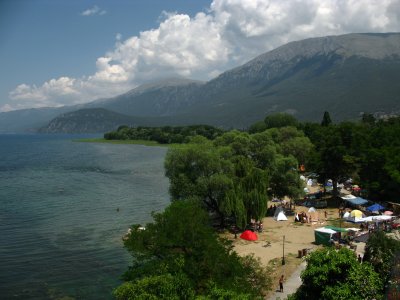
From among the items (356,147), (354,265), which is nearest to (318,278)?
(354,265)

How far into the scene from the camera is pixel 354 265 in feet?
54.7

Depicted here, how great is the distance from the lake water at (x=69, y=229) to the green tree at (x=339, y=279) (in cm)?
1438

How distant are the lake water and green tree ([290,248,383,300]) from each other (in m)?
14.4

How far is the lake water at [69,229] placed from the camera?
93.5ft

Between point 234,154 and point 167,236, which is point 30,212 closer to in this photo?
point 234,154

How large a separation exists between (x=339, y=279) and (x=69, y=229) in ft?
105

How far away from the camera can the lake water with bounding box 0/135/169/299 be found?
93.5 ft

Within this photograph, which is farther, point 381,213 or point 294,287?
point 381,213

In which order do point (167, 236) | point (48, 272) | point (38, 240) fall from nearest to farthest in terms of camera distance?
1. point (167, 236)
2. point (48, 272)
3. point (38, 240)

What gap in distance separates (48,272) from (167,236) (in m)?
13.7

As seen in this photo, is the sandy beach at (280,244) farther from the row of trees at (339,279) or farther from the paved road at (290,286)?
the row of trees at (339,279)

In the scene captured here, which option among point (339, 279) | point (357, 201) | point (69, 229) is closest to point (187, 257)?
point (339, 279)

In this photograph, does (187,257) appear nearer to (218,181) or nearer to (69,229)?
(218,181)

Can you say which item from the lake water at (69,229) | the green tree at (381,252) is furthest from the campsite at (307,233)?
the lake water at (69,229)
